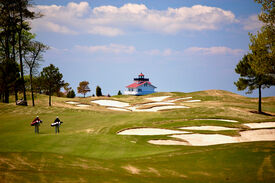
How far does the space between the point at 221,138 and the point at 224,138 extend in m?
0.27

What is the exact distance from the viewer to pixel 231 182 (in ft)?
28.3

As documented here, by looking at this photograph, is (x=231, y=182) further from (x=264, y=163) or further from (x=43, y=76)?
(x=43, y=76)

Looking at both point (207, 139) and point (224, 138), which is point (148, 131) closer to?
point (207, 139)

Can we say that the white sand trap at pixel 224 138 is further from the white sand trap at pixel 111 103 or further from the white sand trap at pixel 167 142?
the white sand trap at pixel 111 103

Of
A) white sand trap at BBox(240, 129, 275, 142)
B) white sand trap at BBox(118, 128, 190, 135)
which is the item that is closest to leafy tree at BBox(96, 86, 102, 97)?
white sand trap at BBox(118, 128, 190, 135)

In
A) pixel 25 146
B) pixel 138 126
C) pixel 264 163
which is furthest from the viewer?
pixel 138 126

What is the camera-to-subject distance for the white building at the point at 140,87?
326ft

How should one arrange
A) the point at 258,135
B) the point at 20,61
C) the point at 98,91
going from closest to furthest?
1. the point at 258,135
2. the point at 20,61
3. the point at 98,91

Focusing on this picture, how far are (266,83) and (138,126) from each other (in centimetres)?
2710

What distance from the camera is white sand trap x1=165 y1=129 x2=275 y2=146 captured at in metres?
20.8

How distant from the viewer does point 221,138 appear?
2175cm

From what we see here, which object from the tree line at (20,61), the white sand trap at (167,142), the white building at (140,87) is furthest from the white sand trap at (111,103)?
the white building at (140,87)

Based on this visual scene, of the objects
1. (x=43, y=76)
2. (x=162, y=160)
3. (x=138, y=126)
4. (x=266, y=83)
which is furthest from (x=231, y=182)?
(x=43, y=76)

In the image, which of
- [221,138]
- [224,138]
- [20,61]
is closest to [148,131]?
[221,138]
